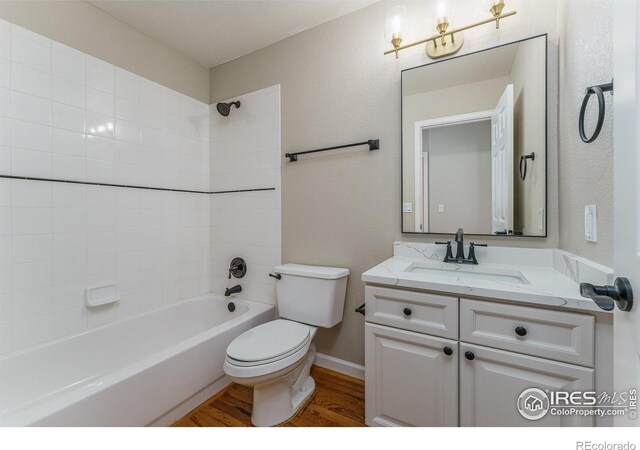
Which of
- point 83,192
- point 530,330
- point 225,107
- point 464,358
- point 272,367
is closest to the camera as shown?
point 530,330

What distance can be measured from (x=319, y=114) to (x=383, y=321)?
1382 millimetres

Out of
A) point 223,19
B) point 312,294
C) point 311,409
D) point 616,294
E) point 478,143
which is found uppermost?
point 223,19

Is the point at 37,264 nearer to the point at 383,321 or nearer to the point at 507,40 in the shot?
the point at 383,321

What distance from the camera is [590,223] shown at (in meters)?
0.99

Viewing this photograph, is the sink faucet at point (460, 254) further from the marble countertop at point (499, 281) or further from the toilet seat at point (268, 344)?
the toilet seat at point (268, 344)

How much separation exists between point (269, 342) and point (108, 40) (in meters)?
2.09

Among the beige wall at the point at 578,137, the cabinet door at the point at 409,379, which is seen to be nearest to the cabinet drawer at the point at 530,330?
the cabinet door at the point at 409,379

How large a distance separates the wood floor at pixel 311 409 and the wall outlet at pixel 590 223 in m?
1.27

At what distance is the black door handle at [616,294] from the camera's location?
513 mm

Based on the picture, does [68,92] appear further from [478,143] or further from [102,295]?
[478,143]

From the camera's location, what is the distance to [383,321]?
4.03ft

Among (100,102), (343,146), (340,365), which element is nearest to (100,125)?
(100,102)

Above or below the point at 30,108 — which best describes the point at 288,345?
below
